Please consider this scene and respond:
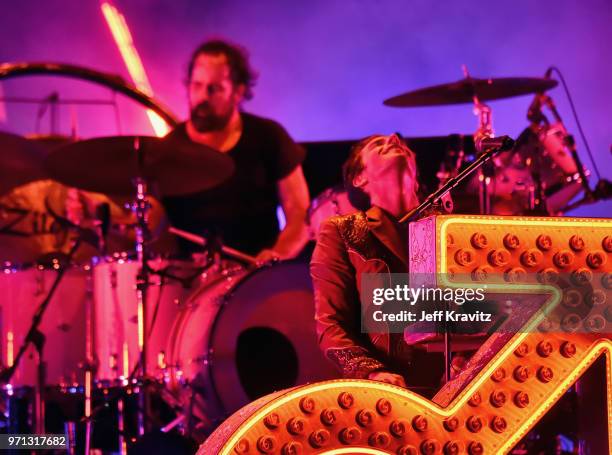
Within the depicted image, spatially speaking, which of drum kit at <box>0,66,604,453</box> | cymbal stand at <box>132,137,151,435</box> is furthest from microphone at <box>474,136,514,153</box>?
cymbal stand at <box>132,137,151,435</box>

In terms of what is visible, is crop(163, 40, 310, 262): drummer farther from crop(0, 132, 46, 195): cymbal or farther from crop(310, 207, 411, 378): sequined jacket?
crop(310, 207, 411, 378): sequined jacket

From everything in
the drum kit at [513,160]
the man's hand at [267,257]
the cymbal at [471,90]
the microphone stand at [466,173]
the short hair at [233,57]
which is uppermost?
the short hair at [233,57]

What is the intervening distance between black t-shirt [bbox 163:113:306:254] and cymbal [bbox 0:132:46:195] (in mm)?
Result: 1048

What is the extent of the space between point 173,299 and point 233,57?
→ 2.13 meters

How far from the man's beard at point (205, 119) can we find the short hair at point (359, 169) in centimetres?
304

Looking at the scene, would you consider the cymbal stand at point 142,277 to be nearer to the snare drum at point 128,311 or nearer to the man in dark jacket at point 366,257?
the snare drum at point 128,311

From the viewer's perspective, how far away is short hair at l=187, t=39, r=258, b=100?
7215 millimetres

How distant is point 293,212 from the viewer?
274 inches

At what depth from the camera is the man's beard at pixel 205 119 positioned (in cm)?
721

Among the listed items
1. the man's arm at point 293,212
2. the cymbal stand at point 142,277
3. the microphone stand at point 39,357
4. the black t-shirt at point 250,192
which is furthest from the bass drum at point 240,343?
the black t-shirt at point 250,192

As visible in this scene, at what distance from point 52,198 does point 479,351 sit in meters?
4.66

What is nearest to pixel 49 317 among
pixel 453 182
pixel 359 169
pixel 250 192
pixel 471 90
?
pixel 250 192

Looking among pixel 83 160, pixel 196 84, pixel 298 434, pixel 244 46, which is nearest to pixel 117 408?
pixel 83 160

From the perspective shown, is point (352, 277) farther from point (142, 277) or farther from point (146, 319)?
point (146, 319)
